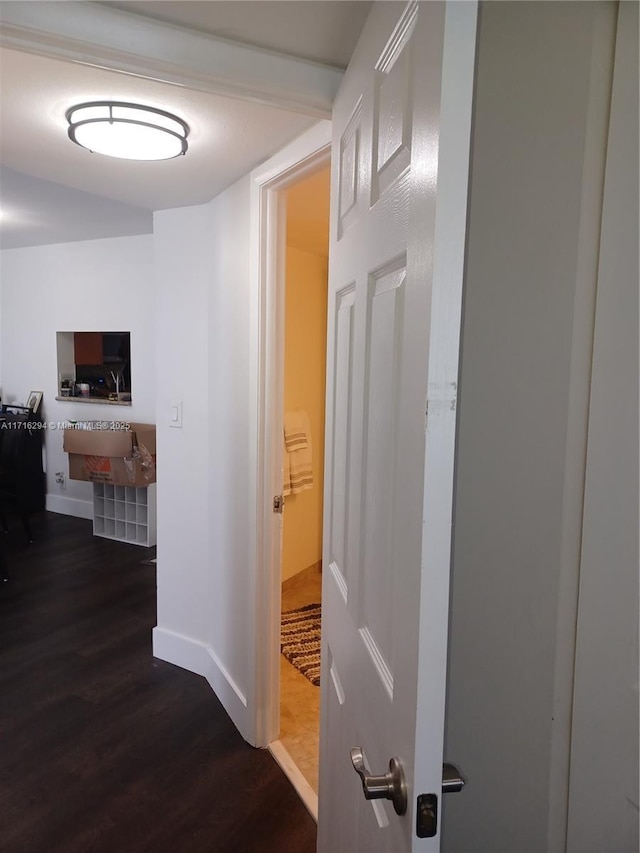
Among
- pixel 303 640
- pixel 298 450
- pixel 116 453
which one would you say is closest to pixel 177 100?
pixel 298 450

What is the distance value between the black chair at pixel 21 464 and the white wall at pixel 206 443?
7.09 ft

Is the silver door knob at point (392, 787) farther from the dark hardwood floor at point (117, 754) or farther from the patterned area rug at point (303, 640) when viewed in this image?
the patterned area rug at point (303, 640)

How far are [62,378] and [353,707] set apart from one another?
4544mm

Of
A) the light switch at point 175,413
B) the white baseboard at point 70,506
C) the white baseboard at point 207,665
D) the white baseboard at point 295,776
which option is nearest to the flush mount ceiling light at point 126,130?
the light switch at point 175,413

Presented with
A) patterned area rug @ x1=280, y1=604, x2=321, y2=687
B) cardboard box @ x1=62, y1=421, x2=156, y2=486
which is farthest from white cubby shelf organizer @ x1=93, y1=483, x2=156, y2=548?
patterned area rug @ x1=280, y1=604, x2=321, y2=687

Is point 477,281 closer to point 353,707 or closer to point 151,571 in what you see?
point 353,707

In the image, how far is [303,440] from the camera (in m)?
3.54

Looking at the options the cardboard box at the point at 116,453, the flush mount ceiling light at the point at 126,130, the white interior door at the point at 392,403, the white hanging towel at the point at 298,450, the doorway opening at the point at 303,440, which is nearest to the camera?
the white interior door at the point at 392,403

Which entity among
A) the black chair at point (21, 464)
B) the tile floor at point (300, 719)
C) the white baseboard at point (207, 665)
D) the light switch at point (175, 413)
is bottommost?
the tile floor at point (300, 719)

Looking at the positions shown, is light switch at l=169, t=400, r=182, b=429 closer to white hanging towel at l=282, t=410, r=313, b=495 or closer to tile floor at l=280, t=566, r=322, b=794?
white hanging towel at l=282, t=410, r=313, b=495

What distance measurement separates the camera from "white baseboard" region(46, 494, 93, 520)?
486 cm

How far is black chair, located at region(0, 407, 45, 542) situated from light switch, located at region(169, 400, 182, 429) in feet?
7.34

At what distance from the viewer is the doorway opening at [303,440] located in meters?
2.83

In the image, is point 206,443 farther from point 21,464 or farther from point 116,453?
point 21,464
